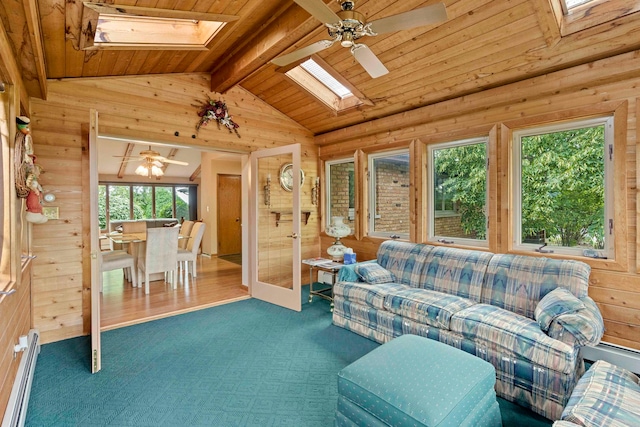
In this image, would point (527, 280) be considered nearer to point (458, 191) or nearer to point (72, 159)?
point (458, 191)

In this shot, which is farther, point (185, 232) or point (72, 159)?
point (185, 232)

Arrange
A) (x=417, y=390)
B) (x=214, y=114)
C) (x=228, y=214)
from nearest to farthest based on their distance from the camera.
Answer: (x=417, y=390)
(x=214, y=114)
(x=228, y=214)

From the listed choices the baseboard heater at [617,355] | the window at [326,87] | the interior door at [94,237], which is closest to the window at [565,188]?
the baseboard heater at [617,355]

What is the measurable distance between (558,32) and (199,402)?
3.91 meters

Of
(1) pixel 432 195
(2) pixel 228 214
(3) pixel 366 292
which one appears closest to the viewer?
(3) pixel 366 292

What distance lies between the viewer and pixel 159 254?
4965 mm

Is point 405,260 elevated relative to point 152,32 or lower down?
lower down

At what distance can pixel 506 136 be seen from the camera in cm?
321

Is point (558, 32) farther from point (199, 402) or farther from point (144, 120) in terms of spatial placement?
point (144, 120)

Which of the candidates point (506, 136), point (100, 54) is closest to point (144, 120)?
point (100, 54)

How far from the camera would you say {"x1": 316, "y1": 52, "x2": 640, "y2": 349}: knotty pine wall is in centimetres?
251

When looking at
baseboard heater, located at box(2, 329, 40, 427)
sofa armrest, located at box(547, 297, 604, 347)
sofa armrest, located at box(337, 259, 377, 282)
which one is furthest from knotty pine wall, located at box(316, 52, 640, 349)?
baseboard heater, located at box(2, 329, 40, 427)

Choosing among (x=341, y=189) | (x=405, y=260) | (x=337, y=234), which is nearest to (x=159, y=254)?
(x=337, y=234)

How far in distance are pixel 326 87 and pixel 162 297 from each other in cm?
383
